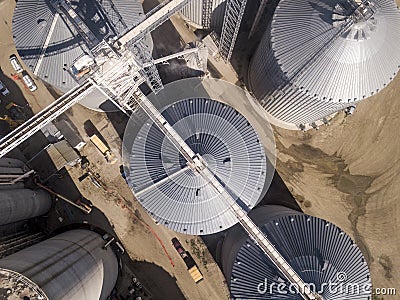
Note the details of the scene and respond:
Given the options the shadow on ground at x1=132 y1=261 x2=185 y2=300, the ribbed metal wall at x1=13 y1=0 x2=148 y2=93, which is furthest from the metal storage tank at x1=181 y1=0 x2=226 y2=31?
the shadow on ground at x1=132 y1=261 x2=185 y2=300

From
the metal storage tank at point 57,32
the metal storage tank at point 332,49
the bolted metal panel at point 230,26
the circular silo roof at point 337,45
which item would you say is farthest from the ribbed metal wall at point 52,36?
the circular silo roof at point 337,45

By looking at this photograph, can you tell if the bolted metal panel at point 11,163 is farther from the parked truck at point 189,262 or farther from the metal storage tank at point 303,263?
the metal storage tank at point 303,263

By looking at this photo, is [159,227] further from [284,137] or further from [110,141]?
[284,137]

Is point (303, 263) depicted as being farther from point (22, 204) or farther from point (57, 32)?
point (57, 32)

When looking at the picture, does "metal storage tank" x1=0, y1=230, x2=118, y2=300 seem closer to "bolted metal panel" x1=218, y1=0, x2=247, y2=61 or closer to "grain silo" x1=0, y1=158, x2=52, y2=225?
"grain silo" x1=0, y1=158, x2=52, y2=225

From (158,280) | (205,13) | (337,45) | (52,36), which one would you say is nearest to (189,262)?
(158,280)

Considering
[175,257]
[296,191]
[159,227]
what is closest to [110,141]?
[159,227]

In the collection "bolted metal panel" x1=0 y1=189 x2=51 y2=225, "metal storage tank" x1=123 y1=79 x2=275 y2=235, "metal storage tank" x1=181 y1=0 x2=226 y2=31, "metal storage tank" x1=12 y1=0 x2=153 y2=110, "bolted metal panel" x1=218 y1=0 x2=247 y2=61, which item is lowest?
"metal storage tank" x1=123 y1=79 x2=275 y2=235
